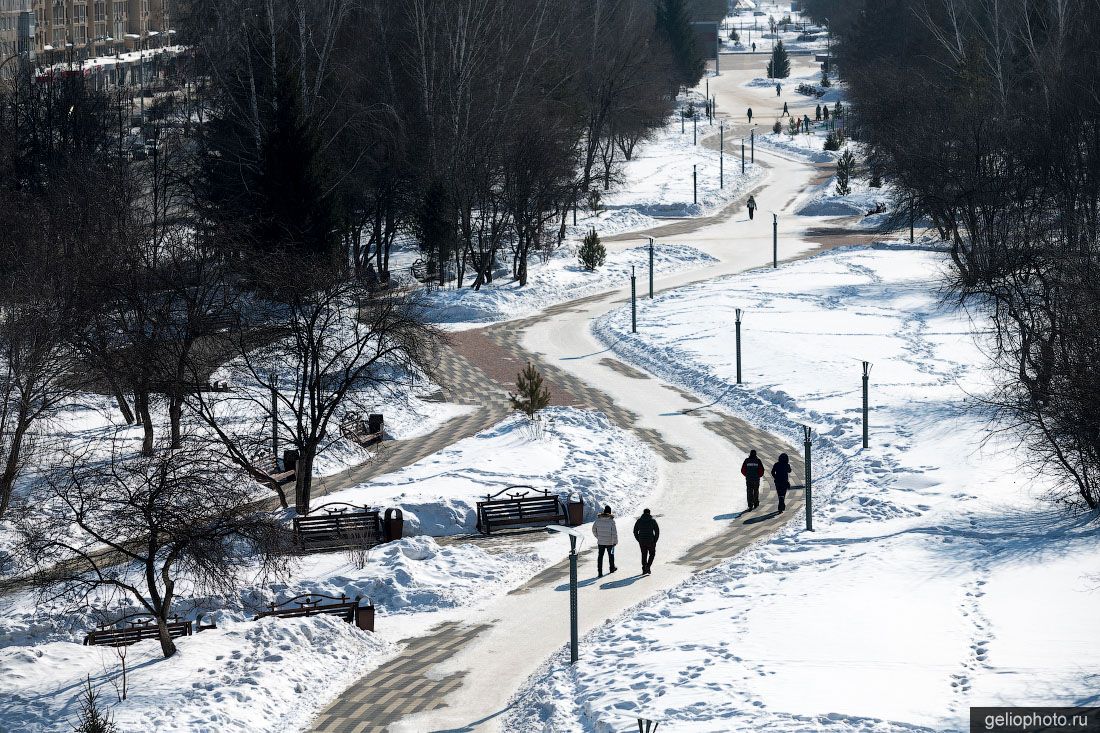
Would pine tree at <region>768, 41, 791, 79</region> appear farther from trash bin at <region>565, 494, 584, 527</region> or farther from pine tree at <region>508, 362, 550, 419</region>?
trash bin at <region>565, 494, 584, 527</region>

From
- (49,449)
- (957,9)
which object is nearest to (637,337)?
(49,449)

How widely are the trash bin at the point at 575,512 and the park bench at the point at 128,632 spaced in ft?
25.2

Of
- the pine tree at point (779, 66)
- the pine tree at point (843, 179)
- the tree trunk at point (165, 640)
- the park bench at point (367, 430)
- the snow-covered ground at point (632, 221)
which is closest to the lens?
the tree trunk at point (165, 640)

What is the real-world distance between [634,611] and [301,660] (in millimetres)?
5019

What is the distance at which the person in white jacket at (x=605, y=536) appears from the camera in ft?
71.9

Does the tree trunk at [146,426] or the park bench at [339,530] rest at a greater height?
the tree trunk at [146,426]

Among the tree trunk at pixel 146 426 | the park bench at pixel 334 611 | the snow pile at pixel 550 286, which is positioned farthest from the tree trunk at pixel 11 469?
the snow pile at pixel 550 286

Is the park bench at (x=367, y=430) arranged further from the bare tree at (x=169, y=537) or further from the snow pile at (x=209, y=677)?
the snow pile at (x=209, y=677)

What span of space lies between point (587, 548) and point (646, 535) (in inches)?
75.4

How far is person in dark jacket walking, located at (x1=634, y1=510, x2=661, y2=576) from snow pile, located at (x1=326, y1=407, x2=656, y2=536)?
11.2ft

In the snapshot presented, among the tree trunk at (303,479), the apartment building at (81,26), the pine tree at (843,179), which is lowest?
the tree trunk at (303,479)

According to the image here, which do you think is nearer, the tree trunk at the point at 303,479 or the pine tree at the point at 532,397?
the tree trunk at the point at 303,479

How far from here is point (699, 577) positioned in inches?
857

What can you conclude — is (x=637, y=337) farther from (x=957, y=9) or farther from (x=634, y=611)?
(x=957, y=9)
